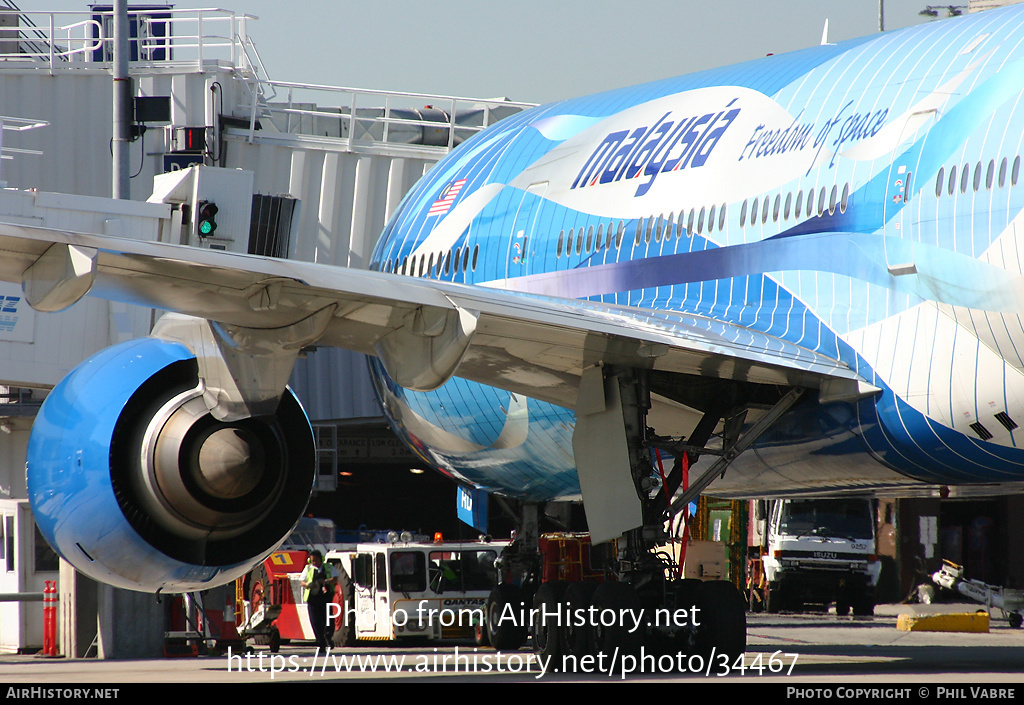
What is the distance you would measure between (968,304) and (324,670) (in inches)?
226

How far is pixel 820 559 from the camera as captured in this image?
22125 millimetres

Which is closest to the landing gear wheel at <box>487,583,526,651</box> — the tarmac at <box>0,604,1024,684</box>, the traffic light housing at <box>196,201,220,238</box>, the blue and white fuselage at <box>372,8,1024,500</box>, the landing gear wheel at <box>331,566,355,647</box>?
the tarmac at <box>0,604,1024,684</box>

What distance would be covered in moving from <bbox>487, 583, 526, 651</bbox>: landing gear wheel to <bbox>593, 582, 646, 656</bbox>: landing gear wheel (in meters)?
4.12

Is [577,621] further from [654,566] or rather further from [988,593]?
[988,593]

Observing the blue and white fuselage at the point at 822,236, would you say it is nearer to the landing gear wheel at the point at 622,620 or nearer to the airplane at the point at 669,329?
the airplane at the point at 669,329

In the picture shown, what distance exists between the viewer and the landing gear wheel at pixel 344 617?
16.4 m

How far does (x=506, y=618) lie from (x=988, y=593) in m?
11.2

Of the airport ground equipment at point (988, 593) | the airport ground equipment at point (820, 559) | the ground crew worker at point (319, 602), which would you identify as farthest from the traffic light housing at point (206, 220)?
the airport ground equipment at point (988, 593)

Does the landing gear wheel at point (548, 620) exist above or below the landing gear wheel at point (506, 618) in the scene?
above

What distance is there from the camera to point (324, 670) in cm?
1043

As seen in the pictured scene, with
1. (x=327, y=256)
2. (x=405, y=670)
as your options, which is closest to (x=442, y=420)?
(x=405, y=670)

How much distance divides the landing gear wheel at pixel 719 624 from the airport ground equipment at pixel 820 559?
43.9 feet

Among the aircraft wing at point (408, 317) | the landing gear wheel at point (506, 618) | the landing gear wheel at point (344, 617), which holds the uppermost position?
the aircraft wing at point (408, 317)

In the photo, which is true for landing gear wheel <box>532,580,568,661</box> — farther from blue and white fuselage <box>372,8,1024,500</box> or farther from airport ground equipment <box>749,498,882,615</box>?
airport ground equipment <box>749,498,882,615</box>
